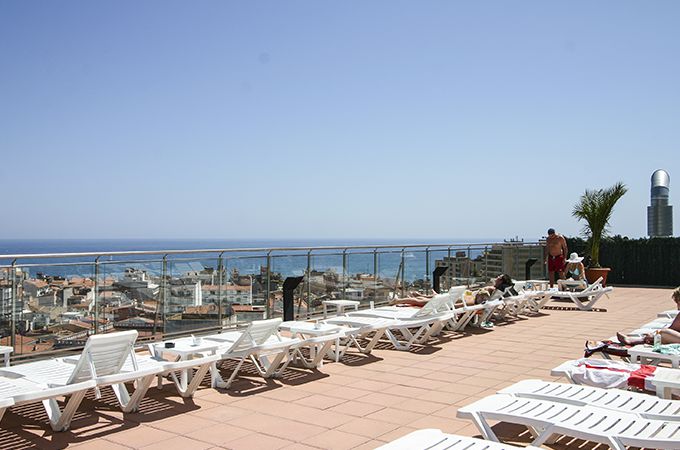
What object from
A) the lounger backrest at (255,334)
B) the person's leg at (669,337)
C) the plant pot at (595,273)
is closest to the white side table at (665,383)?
the person's leg at (669,337)

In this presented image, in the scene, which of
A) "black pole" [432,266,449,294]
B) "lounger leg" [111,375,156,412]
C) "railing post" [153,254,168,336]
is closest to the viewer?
"lounger leg" [111,375,156,412]

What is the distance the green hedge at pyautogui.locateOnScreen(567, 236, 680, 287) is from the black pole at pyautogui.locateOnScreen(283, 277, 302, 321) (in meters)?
13.3

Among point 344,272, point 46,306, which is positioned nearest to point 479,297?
point 344,272

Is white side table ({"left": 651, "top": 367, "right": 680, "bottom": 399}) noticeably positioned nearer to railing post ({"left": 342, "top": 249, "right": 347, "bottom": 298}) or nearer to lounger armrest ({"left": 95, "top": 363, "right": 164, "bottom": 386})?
lounger armrest ({"left": 95, "top": 363, "right": 164, "bottom": 386})

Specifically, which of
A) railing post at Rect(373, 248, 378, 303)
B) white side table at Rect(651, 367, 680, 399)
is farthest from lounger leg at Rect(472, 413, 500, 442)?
railing post at Rect(373, 248, 378, 303)

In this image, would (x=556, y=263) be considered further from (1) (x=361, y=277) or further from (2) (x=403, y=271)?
(1) (x=361, y=277)

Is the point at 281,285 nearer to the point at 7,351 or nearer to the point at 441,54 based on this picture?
the point at 7,351

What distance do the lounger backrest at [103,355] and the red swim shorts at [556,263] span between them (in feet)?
40.5

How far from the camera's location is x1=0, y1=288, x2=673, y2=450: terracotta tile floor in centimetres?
430

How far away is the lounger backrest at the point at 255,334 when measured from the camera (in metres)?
5.77

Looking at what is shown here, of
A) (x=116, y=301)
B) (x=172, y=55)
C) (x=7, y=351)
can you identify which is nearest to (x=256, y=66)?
(x=172, y=55)

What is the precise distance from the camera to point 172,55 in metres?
17.0

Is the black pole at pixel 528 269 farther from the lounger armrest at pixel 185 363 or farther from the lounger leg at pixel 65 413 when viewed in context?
the lounger leg at pixel 65 413

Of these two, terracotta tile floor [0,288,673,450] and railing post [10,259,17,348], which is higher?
railing post [10,259,17,348]
